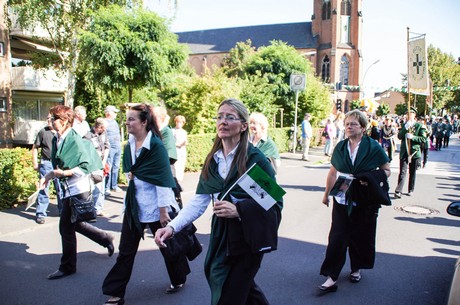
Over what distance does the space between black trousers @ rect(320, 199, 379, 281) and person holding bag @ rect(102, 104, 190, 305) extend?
178 cm

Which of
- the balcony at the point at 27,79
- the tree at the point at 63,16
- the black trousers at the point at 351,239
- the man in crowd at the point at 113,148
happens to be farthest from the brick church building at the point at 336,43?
the black trousers at the point at 351,239

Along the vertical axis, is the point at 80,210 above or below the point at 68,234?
above

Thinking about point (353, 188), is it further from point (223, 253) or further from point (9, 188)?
point (9, 188)

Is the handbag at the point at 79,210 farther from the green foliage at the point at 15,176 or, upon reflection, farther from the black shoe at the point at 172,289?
the green foliage at the point at 15,176

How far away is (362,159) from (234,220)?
2223mm

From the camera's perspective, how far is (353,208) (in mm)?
4297

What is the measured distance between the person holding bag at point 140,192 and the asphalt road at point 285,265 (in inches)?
15.8

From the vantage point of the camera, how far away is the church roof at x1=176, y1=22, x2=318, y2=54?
70.4 meters

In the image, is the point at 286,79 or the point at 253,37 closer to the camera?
the point at 286,79

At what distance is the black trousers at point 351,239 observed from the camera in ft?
14.0

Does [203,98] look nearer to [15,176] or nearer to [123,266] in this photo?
[15,176]

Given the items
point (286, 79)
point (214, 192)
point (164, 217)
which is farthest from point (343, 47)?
point (214, 192)

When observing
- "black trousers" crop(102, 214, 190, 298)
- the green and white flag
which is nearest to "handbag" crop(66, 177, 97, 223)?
"black trousers" crop(102, 214, 190, 298)

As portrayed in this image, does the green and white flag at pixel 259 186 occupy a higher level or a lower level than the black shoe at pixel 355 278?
higher
